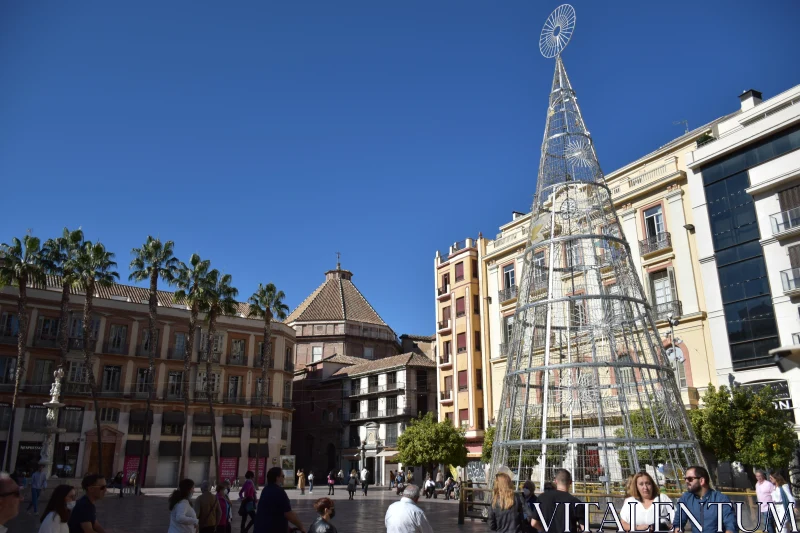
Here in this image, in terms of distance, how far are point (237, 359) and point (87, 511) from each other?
48.9 metres

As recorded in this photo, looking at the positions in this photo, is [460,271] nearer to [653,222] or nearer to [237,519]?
[653,222]

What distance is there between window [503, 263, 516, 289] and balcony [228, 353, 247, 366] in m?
25.6

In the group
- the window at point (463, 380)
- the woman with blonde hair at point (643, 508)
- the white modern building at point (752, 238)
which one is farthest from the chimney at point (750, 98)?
the woman with blonde hair at point (643, 508)

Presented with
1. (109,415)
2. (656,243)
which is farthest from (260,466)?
(656,243)

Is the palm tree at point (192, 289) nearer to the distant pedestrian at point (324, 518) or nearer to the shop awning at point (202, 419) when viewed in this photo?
the shop awning at point (202, 419)

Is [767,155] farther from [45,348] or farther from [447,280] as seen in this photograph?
[45,348]

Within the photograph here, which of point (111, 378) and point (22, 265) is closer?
point (22, 265)

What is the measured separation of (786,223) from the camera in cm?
2527

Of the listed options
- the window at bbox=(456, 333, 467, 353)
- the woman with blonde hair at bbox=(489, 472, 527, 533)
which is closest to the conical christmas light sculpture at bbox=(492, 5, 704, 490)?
the woman with blonde hair at bbox=(489, 472, 527, 533)

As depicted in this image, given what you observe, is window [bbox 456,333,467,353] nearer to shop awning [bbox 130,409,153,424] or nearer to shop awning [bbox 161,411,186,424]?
shop awning [bbox 161,411,186,424]

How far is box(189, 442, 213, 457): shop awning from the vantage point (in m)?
48.5

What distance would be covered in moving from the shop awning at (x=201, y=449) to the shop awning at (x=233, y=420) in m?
2.18

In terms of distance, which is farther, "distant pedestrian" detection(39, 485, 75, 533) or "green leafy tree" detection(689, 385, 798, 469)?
"green leafy tree" detection(689, 385, 798, 469)

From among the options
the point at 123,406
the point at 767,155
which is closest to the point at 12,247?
the point at 123,406
